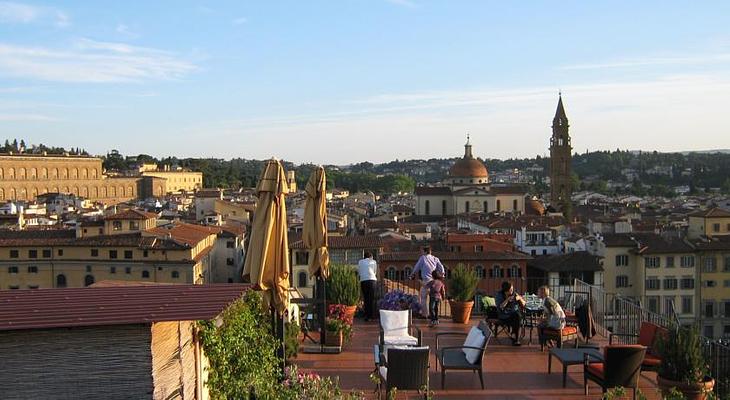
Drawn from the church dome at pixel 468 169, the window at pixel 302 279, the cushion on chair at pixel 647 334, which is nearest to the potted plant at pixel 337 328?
the cushion on chair at pixel 647 334

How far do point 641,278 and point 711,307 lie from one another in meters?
4.15

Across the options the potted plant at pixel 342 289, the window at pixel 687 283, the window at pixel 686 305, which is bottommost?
the window at pixel 686 305

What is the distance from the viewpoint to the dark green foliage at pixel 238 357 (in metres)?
6.11

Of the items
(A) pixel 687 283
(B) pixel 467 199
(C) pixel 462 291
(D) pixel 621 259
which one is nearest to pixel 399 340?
(C) pixel 462 291

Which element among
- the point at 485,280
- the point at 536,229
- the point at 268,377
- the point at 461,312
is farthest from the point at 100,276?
the point at 268,377

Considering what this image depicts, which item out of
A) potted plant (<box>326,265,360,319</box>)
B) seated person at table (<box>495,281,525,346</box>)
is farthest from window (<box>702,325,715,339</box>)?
potted plant (<box>326,265,360,319</box>)

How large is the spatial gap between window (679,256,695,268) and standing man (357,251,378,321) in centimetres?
3251

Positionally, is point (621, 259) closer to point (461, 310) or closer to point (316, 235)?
point (461, 310)

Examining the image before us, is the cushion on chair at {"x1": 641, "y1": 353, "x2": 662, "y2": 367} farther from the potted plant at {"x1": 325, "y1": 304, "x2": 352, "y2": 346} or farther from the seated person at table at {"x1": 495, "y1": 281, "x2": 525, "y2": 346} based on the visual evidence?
the potted plant at {"x1": 325, "y1": 304, "x2": 352, "y2": 346}

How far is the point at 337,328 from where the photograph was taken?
887cm

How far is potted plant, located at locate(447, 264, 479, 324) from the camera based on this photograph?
1080cm

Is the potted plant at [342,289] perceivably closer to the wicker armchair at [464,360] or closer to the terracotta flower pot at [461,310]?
the terracotta flower pot at [461,310]

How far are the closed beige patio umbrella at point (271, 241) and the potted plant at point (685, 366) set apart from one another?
3.66 meters

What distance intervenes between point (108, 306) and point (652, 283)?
126ft
